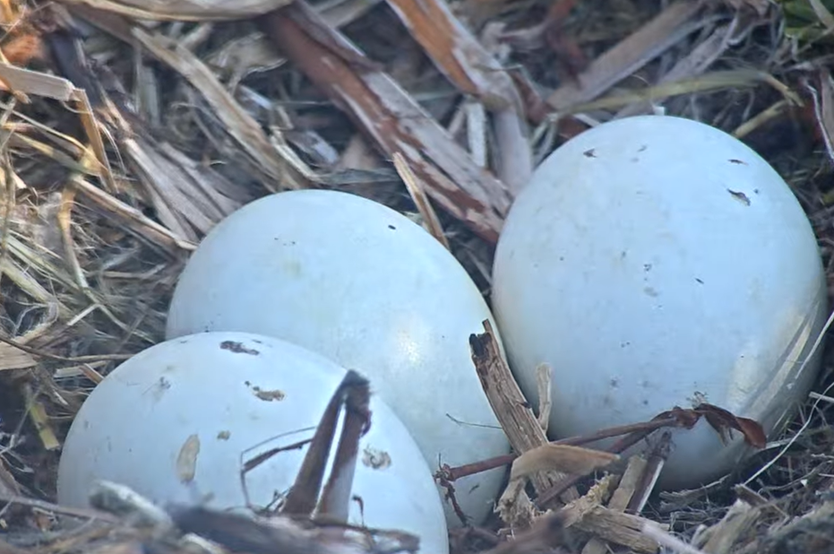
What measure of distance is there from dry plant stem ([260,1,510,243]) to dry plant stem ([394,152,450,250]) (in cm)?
5

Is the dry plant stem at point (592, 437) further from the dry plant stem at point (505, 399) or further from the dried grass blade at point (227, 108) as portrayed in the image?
the dried grass blade at point (227, 108)

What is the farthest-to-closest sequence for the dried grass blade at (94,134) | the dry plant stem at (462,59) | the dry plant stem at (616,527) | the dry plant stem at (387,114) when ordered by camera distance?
the dry plant stem at (462,59), the dry plant stem at (387,114), the dried grass blade at (94,134), the dry plant stem at (616,527)

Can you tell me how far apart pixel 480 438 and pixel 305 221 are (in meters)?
0.35

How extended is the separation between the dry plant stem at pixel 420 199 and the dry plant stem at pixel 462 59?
215 millimetres

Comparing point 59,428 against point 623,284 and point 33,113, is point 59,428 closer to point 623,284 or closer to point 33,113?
point 33,113

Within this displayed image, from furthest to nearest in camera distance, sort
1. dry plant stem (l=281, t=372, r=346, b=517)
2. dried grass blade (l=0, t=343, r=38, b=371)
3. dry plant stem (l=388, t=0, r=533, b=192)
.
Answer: dry plant stem (l=388, t=0, r=533, b=192), dried grass blade (l=0, t=343, r=38, b=371), dry plant stem (l=281, t=372, r=346, b=517)

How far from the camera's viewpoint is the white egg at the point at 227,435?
1185 mm

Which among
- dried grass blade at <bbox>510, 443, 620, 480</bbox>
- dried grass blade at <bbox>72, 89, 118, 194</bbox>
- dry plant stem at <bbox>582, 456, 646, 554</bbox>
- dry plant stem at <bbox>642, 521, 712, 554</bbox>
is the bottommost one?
dry plant stem at <bbox>582, 456, 646, 554</bbox>

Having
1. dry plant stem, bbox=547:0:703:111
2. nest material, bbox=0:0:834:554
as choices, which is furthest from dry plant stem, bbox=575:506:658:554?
dry plant stem, bbox=547:0:703:111

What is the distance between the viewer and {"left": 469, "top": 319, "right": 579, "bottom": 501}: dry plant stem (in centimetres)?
138

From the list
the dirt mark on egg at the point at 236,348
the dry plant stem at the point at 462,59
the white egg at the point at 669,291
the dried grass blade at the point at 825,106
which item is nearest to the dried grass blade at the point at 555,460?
the white egg at the point at 669,291

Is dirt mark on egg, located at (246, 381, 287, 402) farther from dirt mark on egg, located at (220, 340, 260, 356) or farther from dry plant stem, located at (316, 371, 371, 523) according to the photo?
dry plant stem, located at (316, 371, 371, 523)

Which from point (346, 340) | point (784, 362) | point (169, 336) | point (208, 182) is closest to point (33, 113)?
point (208, 182)

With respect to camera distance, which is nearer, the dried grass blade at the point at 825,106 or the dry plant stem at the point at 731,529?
the dry plant stem at the point at 731,529
